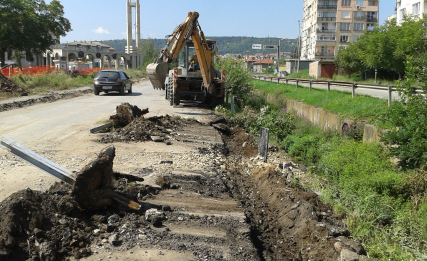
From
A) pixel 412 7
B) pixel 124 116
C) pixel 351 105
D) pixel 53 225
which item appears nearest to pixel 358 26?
pixel 412 7

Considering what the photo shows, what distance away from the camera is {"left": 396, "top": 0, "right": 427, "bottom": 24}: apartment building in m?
48.1

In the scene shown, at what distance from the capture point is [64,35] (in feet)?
134

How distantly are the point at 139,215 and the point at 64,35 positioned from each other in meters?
39.1

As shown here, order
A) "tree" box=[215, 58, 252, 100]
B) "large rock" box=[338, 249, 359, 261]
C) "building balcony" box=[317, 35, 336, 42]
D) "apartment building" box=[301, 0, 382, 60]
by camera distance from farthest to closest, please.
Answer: "building balcony" box=[317, 35, 336, 42] < "apartment building" box=[301, 0, 382, 60] < "tree" box=[215, 58, 252, 100] < "large rock" box=[338, 249, 359, 261]

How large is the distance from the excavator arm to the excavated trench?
31.5 feet

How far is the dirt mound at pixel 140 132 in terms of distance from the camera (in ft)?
35.8

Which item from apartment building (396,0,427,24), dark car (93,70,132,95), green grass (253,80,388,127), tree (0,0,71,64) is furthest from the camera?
apartment building (396,0,427,24)

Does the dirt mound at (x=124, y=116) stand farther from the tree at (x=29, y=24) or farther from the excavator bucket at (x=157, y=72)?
the tree at (x=29, y=24)

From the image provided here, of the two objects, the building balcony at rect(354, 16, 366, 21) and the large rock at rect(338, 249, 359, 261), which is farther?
the building balcony at rect(354, 16, 366, 21)

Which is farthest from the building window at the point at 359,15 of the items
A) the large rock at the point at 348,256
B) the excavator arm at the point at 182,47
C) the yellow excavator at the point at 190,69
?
the large rock at the point at 348,256

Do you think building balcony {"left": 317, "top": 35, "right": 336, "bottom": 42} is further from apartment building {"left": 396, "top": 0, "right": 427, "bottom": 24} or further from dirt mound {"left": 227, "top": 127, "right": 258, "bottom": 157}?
dirt mound {"left": 227, "top": 127, "right": 258, "bottom": 157}

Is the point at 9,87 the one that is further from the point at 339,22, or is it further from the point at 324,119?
the point at 339,22

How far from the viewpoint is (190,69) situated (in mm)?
20578

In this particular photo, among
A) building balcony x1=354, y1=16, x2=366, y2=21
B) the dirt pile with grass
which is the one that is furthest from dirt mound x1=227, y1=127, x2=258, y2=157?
building balcony x1=354, y1=16, x2=366, y2=21
